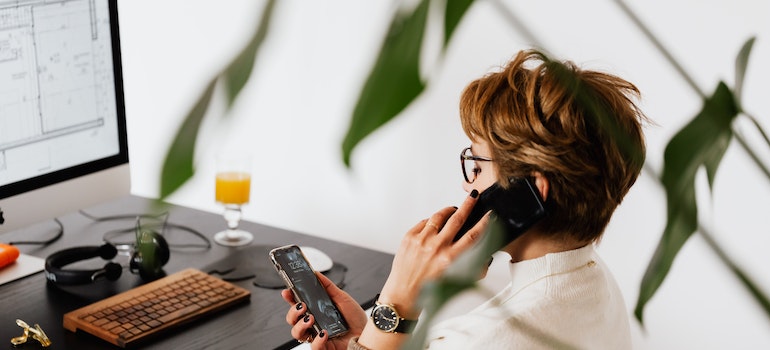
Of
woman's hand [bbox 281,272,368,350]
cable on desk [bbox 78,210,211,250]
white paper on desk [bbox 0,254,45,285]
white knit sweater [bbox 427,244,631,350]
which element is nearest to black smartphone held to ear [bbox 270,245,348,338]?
woman's hand [bbox 281,272,368,350]

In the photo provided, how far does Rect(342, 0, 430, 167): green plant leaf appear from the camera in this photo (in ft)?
0.70

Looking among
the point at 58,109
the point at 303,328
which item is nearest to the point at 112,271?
the point at 58,109

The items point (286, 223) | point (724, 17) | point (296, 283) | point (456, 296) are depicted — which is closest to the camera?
point (456, 296)

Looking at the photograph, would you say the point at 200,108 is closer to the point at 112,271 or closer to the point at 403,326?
the point at 403,326

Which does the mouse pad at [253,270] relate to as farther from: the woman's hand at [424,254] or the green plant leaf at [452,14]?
the green plant leaf at [452,14]

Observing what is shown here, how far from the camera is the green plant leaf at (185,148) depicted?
0.61ft

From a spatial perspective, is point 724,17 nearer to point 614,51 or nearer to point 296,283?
point 614,51

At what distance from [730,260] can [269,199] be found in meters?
2.35

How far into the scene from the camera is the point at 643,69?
1.98 metres

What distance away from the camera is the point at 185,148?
187mm

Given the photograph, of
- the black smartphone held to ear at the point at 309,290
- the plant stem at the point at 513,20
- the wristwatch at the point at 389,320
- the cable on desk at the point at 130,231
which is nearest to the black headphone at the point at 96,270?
the cable on desk at the point at 130,231

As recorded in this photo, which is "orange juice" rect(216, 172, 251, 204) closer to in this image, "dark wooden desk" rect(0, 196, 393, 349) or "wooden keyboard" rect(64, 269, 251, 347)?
"dark wooden desk" rect(0, 196, 393, 349)

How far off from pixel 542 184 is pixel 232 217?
2.85 feet

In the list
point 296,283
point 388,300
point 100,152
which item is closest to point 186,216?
point 100,152
